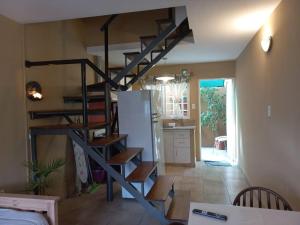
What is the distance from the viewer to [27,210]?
1920mm

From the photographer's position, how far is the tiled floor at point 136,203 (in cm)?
297

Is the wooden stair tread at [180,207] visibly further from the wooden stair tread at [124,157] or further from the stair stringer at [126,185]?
the wooden stair tread at [124,157]

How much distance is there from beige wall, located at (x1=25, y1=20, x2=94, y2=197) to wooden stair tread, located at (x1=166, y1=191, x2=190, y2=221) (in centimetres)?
169

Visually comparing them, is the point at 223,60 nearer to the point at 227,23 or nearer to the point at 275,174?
the point at 227,23

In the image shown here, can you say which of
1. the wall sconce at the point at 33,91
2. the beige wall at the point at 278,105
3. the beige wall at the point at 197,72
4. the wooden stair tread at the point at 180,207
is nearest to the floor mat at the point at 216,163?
the beige wall at the point at 197,72

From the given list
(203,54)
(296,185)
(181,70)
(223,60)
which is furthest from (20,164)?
(223,60)

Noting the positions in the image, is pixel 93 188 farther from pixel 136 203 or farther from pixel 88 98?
pixel 88 98

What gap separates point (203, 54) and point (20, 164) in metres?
3.59

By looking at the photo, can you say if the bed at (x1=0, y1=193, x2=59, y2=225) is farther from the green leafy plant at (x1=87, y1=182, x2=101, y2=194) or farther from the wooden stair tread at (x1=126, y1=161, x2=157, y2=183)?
the green leafy plant at (x1=87, y1=182, x2=101, y2=194)

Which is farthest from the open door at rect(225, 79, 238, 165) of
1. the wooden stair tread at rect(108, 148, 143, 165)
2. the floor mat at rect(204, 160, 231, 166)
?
the wooden stair tread at rect(108, 148, 143, 165)

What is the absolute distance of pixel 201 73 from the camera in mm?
5691

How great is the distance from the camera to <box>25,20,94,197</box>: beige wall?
3164mm

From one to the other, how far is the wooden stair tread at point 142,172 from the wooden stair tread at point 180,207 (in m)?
0.54

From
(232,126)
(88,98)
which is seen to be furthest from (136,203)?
(232,126)
